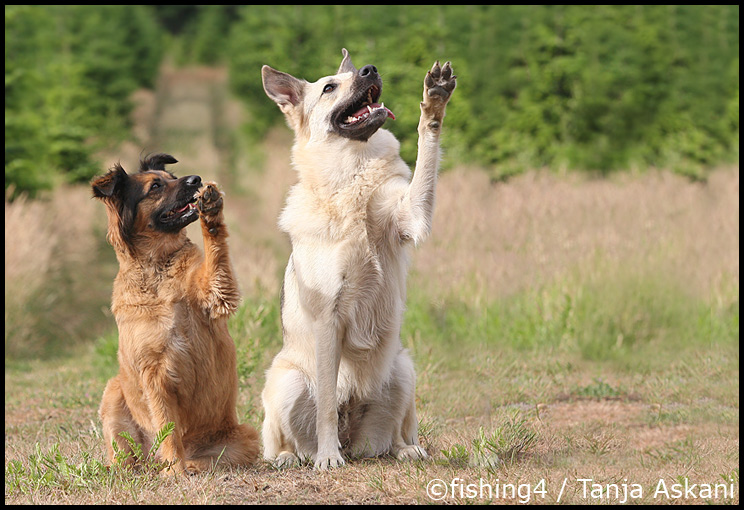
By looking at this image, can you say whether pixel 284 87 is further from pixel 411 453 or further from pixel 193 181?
pixel 411 453

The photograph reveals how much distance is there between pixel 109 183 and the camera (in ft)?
16.3

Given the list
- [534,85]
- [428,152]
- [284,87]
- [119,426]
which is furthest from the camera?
[534,85]

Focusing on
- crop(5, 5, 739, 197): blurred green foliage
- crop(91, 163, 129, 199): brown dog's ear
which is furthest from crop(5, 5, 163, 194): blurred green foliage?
crop(91, 163, 129, 199): brown dog's ear

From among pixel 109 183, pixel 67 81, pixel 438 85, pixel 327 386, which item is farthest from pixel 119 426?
pixel 67 81

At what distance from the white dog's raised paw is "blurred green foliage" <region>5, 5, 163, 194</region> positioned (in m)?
10.4

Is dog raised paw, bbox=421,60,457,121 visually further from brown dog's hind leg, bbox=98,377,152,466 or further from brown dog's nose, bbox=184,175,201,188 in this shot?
brown dog's hind leg, bbox=98,377,152,466

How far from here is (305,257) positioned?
500 cm

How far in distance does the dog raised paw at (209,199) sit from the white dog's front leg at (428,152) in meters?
1.17

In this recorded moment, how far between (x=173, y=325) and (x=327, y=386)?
1.05 meters

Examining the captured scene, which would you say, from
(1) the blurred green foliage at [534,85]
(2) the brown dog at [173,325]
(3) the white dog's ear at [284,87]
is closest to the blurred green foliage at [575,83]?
(1) the blurred green foliage at [534,85]

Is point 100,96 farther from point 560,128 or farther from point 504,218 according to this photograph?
point 504,218

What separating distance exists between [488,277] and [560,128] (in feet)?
23.6

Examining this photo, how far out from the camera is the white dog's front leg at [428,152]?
4.46 meters

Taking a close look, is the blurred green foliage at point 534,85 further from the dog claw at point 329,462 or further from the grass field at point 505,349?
the dog claw at point 329,462
